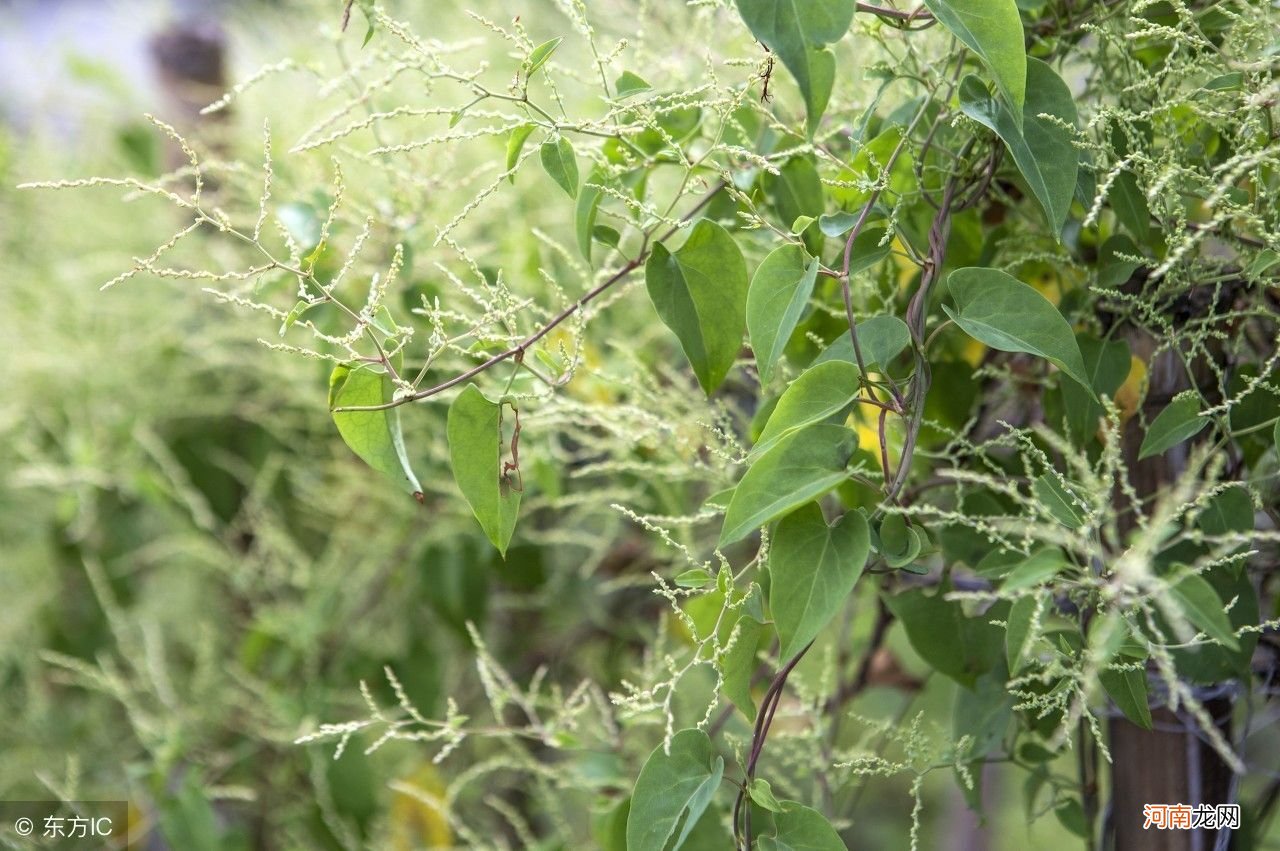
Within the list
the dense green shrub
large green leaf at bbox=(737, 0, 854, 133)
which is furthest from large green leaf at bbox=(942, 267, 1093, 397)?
large green leaf at bbox=(737, 0, 854, 133)

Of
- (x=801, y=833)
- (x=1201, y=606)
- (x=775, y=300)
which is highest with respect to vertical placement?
(x=775, y=300)

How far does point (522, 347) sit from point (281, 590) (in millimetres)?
766

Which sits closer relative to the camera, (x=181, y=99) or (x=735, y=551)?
(x=735, y=551)

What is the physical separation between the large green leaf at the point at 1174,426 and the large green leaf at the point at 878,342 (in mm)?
113

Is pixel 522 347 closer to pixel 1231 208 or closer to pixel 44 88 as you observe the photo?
pixel 1231 208

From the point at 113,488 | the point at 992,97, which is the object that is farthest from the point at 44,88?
the point at 992,97

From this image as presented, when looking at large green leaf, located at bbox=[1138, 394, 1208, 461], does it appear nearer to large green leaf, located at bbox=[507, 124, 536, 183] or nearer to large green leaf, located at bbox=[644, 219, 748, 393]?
large green leaf, located at bbox=[644, 219, 748, 393]

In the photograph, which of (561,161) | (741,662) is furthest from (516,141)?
(741,662)

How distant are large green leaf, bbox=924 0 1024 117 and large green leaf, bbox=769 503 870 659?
165 mm

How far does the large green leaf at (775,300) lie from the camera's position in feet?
1.24

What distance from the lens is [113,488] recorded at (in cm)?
109

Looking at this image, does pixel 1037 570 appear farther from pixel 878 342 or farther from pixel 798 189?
pixel 798 189

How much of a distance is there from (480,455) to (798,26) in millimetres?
203

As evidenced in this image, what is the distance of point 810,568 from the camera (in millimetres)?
368
